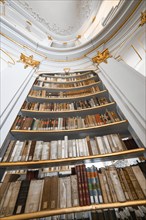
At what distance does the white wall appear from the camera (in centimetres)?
115

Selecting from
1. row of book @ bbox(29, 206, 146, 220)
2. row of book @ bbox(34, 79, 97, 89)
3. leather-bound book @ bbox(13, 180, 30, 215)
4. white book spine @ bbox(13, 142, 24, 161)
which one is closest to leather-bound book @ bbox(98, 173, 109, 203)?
row of book @ bbox(29, 206, 146, 220)

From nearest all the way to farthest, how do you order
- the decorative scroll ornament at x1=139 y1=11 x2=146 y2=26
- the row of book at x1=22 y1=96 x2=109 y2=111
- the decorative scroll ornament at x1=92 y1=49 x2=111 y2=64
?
the row of book at x1=22 y1=96 x2=109 y2=111 → the decorative scroll ornament at x1=139 y1=11 x2=146 y2=26 → the decorative scroll ornament at x1=92 y1=49 x2=111 y2=64

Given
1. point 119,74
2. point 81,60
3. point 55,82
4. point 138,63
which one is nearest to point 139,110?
point 119,74

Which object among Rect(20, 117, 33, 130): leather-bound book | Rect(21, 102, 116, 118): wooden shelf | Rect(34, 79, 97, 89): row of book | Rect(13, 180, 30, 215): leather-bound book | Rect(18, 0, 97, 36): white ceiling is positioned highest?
Rect(18, 0, 97, 36): white ceiling

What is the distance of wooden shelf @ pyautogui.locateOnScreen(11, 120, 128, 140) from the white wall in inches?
5.2

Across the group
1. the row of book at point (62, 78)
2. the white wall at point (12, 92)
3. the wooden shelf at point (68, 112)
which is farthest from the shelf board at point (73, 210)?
the row of book at point (62, 78)

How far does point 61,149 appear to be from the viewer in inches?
41.3

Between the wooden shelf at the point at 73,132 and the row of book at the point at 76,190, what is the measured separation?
43cm

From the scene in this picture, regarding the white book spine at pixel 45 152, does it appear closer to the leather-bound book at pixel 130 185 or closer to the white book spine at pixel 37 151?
the white book spine at pixel 37 151

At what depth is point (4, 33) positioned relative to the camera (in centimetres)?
218

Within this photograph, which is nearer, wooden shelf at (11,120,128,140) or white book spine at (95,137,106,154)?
white book spine at (95,137,106,154)

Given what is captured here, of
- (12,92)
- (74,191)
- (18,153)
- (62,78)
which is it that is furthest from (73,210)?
(62,78)

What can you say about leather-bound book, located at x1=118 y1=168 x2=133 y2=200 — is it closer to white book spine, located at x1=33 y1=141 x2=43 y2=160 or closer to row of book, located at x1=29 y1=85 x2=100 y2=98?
white book spine, located at x1=33 y1=141 x2=43 y2=160

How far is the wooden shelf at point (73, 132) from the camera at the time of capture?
45.9 inches
